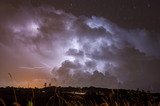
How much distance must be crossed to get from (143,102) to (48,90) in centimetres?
2282

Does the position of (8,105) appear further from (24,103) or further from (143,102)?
(143,102)

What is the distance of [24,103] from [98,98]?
12862 millimetres

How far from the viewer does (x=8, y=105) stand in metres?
28.9

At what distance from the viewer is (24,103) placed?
30375 millimetres

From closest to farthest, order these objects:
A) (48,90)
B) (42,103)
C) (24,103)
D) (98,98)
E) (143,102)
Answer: (143,102)
(24,103)
(42,103)
(98,98)
(48,90)

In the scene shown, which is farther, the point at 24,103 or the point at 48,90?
the point at 48,90

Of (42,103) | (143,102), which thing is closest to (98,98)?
(42,103)

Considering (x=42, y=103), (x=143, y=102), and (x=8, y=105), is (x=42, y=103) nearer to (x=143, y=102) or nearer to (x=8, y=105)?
(x=8, y=105)

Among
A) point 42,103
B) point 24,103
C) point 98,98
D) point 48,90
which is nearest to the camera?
point 24,103

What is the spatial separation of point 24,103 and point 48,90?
18.7m

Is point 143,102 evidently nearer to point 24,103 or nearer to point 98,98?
point 24,103

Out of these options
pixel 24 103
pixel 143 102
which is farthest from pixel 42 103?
pixel 143 102

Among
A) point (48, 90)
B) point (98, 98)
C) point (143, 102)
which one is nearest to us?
point (143, 102)

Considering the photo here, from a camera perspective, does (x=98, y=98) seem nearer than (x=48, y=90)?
Yes
